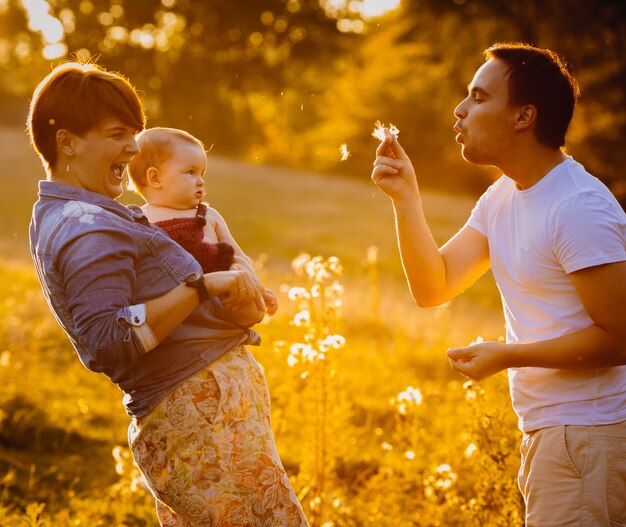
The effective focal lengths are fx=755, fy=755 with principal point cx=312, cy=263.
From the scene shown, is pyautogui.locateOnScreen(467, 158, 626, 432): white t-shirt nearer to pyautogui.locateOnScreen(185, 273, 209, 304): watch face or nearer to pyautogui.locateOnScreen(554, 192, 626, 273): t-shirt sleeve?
pyautogui.locateOnScreen(554, 192, 626, 273): t-shirt sleeve

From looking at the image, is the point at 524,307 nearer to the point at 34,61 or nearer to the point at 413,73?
the point at 413,73

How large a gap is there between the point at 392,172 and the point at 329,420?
168cm

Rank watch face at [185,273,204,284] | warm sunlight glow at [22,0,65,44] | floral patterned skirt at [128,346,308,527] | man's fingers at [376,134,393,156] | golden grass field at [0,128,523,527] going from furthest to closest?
1. warm sunlight glow at [22,0,65,44]
2. golden grass field at [0,128,523,527]
3. man's fingers at [376,134,393,156]
4. floral patterned skirt at [128,346,308,527]
5. watch face at [185,273,204,284]

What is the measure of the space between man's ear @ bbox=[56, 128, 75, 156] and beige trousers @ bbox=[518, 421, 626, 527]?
6.30 ft

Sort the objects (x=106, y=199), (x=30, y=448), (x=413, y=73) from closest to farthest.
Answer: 1. (x=106, y=199)
2. (x=30, y=448)
3. (x=413, y=73)

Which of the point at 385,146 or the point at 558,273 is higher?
the point at 385,146

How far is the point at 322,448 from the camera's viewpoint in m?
4.08

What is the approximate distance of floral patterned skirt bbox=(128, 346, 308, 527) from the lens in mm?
2535

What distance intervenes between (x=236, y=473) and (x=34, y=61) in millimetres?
43210

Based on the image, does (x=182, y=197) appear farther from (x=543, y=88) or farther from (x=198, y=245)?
(x=543, y=88)

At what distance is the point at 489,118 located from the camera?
2.90m

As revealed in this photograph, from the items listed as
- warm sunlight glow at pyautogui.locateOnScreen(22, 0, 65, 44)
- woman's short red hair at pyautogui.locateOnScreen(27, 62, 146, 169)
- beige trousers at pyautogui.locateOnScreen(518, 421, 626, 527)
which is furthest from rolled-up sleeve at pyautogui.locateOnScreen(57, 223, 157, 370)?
warm sunlight glow at pyautogui.locateOnScreen(22, 0, 65, 44)

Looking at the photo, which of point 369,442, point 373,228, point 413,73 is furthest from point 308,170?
point 369,442

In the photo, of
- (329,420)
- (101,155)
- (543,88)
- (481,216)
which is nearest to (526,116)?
(543,88)
